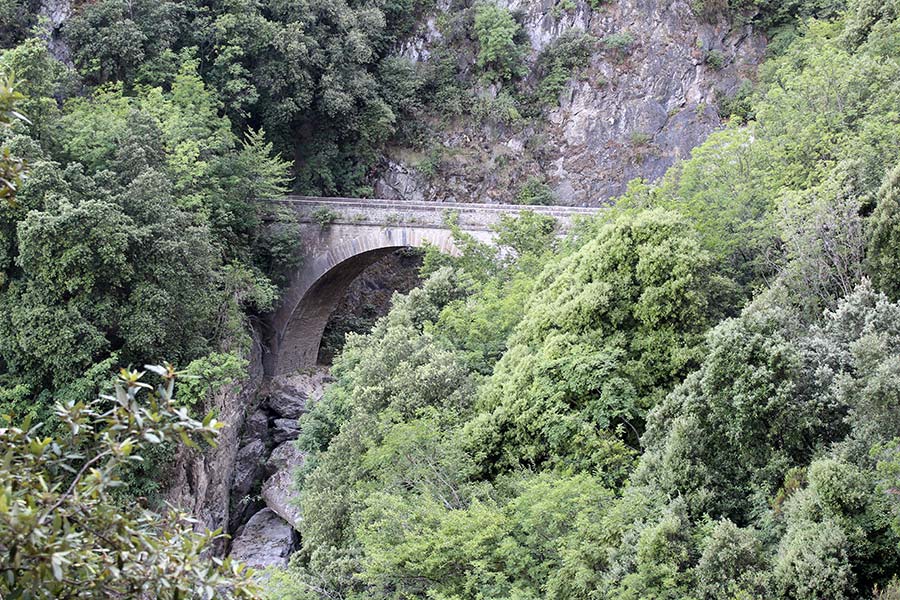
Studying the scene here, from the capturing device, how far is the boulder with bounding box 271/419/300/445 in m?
26.7

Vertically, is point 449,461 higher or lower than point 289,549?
higher

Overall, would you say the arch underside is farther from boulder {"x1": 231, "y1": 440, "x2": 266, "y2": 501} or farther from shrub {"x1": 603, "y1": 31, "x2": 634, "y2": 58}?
shrub {"x1": 603, "y1": 31, "x2": 634, "y2": 58}

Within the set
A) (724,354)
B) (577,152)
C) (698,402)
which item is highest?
(577,152)

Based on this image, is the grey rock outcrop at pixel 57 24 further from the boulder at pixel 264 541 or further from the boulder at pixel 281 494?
the boulder at pixel 264 541

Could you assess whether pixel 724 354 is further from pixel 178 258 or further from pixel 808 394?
pixel 178 258

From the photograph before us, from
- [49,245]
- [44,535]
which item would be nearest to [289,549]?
[49,245]

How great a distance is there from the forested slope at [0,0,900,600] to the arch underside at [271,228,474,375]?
54.1 inches

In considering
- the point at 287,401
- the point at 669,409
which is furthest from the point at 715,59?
the point at 669,409

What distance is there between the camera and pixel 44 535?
3268mm

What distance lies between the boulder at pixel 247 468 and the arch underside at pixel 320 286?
465cm

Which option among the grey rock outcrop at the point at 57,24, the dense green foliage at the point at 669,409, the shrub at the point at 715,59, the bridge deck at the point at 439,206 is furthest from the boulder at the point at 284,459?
the shrub at the point at 715,59

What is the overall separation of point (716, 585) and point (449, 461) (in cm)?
531

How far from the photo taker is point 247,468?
24891 millimetres

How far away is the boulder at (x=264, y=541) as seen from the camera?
21781 mm
